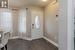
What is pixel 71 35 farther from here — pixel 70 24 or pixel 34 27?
pixel 34 27

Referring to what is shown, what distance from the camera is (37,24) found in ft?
21.9

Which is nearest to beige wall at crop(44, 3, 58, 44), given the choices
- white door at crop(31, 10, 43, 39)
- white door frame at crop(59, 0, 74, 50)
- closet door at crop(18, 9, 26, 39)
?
white door at crop(31, 10, 43, 39)

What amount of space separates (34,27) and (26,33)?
2.42 ft

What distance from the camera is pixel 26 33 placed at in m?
6.65

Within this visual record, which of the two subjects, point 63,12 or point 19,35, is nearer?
point 63,12

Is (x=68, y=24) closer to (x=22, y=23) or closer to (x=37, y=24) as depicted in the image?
(x=37, y=24)

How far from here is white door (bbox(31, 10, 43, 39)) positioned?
21.4ft

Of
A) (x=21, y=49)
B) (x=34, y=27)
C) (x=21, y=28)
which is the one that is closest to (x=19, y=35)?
(x=21, y=28)

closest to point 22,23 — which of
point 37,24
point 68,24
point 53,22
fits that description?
point 37,24

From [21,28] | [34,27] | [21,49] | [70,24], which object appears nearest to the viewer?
[70,24]

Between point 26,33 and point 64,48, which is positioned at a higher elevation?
point 64,48

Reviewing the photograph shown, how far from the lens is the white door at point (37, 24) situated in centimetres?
652

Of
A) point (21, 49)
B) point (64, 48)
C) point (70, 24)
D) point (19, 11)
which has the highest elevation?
point (19, 11)

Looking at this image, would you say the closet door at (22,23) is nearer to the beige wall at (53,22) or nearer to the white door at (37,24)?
the white door at (37,24)
